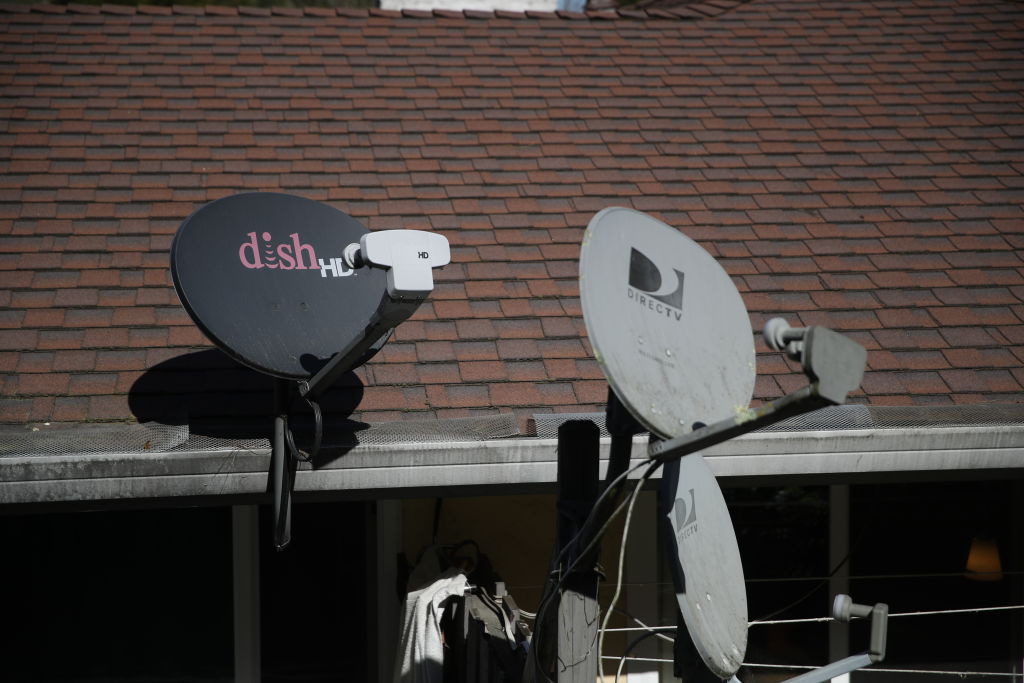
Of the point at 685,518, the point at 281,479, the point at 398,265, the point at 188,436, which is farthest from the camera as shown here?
the point at 188,436

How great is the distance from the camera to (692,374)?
2.53 metres

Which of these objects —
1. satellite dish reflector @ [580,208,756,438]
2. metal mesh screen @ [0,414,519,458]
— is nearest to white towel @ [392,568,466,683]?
metal mesh screen @ [0,414,519,458]

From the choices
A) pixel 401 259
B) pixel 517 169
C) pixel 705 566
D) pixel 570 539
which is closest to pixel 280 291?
pixel 401 259

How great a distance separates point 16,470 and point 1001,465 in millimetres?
3854

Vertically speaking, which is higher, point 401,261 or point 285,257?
point 285,257

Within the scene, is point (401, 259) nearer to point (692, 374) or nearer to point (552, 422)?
point (692, 374)

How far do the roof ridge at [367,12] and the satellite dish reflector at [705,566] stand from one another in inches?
214

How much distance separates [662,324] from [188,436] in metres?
2.08

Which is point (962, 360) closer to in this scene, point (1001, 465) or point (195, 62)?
point (1001, 465)

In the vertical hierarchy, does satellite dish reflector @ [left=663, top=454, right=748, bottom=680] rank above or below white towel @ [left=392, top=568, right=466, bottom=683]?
above

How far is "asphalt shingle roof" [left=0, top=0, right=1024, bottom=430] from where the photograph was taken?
439cm

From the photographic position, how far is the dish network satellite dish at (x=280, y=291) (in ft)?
11.3

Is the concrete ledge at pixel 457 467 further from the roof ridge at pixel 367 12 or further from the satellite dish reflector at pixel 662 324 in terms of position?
the roof ridge at pixel 367 12

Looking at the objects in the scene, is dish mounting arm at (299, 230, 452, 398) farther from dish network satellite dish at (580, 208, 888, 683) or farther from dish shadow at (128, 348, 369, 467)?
dish shadow at (128, 348, 369, 467)
